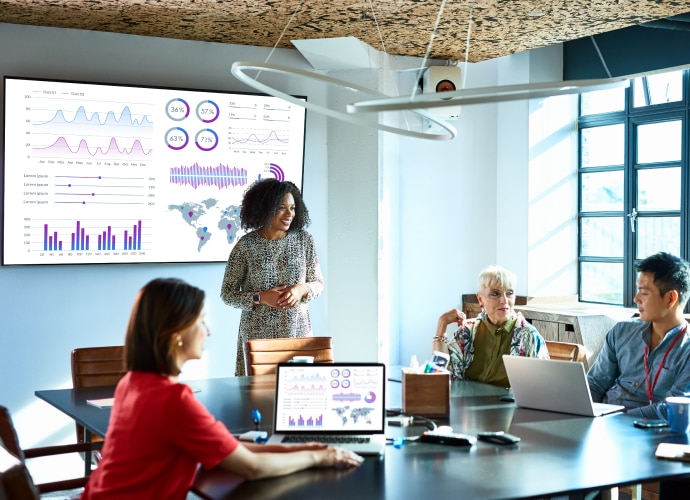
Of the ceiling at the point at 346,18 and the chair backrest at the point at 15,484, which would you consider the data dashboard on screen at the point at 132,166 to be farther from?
the chair backrest at the point at 15,484

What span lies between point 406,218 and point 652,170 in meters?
2.49

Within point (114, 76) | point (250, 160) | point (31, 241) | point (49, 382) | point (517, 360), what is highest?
point (114, 76)

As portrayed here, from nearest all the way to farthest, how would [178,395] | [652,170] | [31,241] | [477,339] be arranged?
[178,395] < [477,339] < [31,241] < [652,170]

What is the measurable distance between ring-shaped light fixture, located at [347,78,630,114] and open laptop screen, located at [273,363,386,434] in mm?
888

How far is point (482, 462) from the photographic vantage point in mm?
2762

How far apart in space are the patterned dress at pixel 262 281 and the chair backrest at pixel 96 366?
0.70 metres

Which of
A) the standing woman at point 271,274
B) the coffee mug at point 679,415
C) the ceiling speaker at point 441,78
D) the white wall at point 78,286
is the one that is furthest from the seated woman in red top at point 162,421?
the ceiling speaker at point 441,78

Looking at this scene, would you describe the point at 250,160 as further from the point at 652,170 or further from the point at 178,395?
the point at 178,395

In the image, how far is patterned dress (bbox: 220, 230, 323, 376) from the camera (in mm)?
4883

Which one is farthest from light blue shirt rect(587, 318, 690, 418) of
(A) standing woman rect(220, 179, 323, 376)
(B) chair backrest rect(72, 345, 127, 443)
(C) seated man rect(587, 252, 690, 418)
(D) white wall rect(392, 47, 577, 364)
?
(D) white wall rect(392, 47, 577, 364)

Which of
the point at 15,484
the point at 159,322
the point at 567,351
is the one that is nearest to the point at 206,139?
the point at 567,351

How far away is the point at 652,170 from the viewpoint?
707cm

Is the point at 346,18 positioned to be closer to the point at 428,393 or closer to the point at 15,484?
the point at 428,393

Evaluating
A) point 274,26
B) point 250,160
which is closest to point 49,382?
point 250,160
